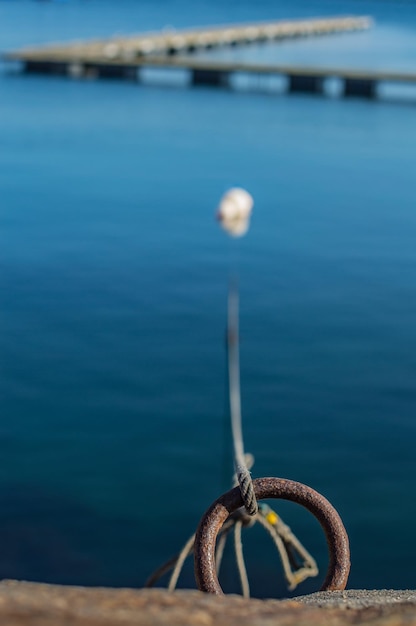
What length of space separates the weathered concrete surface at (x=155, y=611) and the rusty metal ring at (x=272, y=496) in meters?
1.42

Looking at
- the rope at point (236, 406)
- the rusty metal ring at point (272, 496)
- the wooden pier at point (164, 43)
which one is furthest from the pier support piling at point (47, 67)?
the rusty metal ring at point (272, 496)

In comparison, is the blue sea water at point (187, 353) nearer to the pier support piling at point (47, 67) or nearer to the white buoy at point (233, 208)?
the white buoy at point (233, 208)

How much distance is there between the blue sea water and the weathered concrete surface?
5.91m

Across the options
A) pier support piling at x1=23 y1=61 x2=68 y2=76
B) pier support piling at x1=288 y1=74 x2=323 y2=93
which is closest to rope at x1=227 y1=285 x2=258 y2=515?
pier support piling at x1=288 y1=74 x2=323 y2=93

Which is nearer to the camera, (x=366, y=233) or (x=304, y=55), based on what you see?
(x=366, y=233)

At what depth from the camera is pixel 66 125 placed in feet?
91.6

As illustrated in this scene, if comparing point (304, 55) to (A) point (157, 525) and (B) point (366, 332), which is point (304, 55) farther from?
(A) point (157, 525)

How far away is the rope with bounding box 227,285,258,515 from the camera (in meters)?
2.89

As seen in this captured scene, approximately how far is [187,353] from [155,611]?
10116 millimetres

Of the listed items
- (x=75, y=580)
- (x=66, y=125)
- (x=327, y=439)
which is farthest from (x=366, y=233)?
(x=66, y=125)

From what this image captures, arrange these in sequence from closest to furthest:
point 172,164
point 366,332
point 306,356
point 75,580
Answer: point 75,580 < point 306,356 < point 366,332 < point 172,164

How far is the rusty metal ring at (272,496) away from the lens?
278cm

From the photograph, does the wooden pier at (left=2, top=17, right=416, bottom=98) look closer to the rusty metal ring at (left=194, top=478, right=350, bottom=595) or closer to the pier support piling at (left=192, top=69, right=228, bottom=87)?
the pier support piling at (left=192, top=69, right=228, bottom=87)

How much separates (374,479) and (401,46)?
58.5 m
